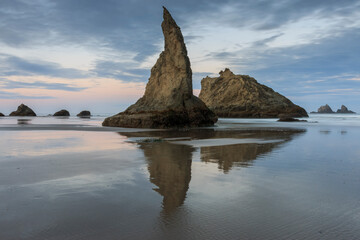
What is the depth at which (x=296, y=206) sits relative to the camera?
4.52 metres

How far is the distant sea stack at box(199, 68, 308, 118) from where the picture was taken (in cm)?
8175

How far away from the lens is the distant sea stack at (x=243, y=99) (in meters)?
81.8

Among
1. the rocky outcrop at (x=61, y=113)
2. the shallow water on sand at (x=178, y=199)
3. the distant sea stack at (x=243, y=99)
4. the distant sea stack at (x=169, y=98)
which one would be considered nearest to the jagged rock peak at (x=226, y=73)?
the distant sea stack at (x=243, y=99)

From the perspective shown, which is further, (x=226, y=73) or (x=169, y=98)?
(x=226, y=73)

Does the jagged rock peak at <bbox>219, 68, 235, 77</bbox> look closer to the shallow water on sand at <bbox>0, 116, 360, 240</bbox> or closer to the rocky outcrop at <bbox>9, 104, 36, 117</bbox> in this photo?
the rocky outcrop at <bbox>9, 104, 36, 117</bbox>

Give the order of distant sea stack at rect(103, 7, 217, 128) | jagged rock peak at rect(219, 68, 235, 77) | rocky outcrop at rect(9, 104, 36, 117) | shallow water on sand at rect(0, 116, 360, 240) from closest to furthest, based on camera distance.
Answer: shallow water on sand at rect(0, 116, 360, 240)
distant sea stack at rect(103, 7, 217, 128)
rocky outcrop at rect(9, 104, 36, 117)
jagged rock peak at rect(219, 68, 235, 77)

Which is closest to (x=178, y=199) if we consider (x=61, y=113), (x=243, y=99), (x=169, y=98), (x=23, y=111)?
(x=169, y=98)

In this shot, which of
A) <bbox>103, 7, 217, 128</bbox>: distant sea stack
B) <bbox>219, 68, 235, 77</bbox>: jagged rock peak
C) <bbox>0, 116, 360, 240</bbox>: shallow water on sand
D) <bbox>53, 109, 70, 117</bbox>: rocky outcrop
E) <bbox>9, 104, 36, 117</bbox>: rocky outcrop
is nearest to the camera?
<bbox>0, 116, 360, 240</bbox>: shallow water on sand

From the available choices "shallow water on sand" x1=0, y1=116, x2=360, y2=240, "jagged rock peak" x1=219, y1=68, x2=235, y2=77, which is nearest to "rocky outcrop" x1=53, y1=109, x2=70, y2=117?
"jagged rock peak" x1=219, y1=68, x2=235, y2=77

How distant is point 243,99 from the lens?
301ft

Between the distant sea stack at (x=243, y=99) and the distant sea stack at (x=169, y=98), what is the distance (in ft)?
169

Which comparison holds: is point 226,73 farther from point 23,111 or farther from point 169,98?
point 169,98

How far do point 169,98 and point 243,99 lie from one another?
66.3m

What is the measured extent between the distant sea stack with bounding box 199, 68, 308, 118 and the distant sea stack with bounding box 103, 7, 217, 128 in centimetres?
5155
